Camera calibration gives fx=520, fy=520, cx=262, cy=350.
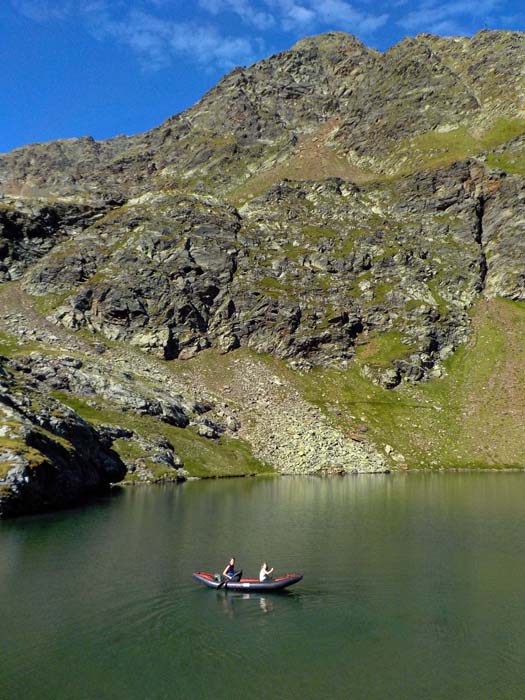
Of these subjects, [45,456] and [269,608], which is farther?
[45,456]

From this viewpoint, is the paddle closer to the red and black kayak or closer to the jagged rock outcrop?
the red and black kayak

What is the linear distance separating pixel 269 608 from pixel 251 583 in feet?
11.0

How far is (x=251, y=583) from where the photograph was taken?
37.3 meters

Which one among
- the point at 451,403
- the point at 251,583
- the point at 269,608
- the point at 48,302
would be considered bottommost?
the point at 269,608

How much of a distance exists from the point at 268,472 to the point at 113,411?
37.2 meters

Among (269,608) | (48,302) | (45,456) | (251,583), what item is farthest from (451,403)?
(48,302)

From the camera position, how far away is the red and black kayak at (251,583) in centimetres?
3656

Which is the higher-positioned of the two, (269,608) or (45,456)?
(45,456)

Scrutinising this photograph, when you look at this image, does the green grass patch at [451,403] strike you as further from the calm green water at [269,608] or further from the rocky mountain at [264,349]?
the calm green water at [269,608]

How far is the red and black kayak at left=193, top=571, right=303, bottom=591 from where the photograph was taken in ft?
120

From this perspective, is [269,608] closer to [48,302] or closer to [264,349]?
[264,349]

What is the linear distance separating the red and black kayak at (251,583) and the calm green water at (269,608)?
24.6 inches

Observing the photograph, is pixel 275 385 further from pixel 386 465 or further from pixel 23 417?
pixel 23 417

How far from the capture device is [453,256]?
19312 centimetres
